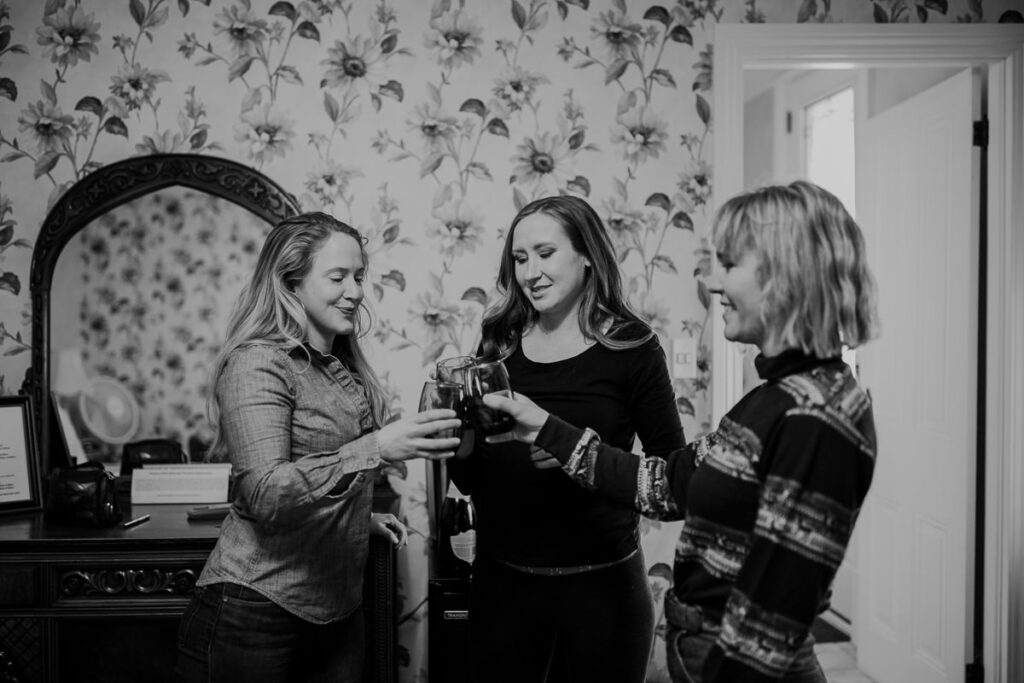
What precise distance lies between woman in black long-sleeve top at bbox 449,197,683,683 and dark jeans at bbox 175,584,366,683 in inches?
15.6

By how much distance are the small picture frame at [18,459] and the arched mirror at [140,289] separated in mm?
144

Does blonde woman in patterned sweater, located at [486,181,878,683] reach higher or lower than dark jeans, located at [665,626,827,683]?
higher

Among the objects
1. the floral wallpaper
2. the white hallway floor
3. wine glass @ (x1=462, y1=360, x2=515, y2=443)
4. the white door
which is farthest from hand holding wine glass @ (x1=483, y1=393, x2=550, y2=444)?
the white hallway floor

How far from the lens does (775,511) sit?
1.01m

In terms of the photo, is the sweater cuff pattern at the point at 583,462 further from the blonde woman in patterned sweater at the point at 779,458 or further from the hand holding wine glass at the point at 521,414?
the blonde woman in patterned sweater at the point at 779,458

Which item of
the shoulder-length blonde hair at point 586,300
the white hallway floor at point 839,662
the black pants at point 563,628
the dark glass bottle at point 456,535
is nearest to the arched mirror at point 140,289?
the dark glass bottle at point 456,535

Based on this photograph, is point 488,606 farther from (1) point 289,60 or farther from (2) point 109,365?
(1) point 289,60

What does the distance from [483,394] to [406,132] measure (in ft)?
5.51

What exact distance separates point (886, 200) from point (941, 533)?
51.8 inches

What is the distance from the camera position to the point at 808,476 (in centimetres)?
100

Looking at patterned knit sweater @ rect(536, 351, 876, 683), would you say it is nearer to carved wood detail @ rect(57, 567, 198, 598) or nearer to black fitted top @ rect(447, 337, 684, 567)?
black fitted top @ rect(447, 337, 684, 567)

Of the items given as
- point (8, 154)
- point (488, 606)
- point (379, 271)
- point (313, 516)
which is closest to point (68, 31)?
point (8, 154)

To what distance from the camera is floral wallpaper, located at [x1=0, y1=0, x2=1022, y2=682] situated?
279cm

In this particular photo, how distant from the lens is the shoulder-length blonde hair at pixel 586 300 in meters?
1.80
